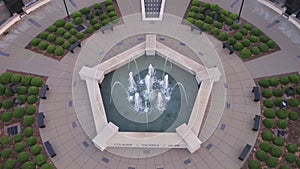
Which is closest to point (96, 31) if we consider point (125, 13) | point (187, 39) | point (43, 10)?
point (125, 13)

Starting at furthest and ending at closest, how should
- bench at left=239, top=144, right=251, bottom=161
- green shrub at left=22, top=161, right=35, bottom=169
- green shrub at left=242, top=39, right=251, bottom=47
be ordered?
green shrub at left=242, top=39, right=251, bottom=47 < bench at left=239, top=144, right=251, bottom=161 < green shrub at left=22, top=161, right=35, bottom=169

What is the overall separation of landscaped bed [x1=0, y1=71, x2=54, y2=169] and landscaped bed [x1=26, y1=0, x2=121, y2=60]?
4.30 meters

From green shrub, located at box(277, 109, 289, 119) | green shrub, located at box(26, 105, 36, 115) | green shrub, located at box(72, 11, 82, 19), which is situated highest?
green shrub, located at box(72, 11, 82, 19)

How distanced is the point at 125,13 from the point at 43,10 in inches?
467

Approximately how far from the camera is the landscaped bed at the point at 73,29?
38156 mm

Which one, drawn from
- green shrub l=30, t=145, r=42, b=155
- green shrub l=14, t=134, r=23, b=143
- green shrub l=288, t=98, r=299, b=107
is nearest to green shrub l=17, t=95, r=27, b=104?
green shrub l=14, t=134, r=23, b=143

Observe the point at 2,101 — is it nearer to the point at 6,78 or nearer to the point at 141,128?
the point at 6,78

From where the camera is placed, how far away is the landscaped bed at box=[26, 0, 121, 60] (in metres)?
38.2

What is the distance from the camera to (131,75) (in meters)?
35.5

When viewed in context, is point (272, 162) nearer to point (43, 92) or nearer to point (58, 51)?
point (43, 92)

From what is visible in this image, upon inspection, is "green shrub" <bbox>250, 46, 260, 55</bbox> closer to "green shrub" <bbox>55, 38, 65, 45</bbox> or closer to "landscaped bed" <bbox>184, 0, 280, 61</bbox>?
"landscaped bed" <bbox>184, 0, 280, 61</bbox>

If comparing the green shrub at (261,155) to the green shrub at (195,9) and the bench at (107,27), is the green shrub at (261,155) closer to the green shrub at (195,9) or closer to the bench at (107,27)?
the green shrub at (195,9)

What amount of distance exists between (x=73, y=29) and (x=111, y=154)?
18.3 metres

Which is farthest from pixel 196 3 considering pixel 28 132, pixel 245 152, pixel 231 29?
pixel 28 132
